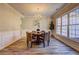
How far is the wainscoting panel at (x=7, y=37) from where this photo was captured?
503 centimetres

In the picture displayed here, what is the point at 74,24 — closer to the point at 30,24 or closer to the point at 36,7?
the point at 36,7

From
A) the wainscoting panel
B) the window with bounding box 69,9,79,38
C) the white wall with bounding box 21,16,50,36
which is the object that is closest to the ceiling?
the white wall with bounding box 21,16,50,36

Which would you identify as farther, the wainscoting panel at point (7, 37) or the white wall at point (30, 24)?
the white wall at point (30, 24)

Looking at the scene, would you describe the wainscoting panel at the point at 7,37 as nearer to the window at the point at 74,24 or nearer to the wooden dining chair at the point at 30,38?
the wooden dining chair at the point at 30,38

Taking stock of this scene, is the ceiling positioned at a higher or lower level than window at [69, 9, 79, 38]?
higher

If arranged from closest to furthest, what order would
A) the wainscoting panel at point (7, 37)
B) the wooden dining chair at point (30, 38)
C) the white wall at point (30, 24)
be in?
the wainscoting panel at point (7, 37)
the wooden dining chair at point (30, 38)
the white wall at point (30, 24)

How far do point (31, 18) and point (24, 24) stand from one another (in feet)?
2.04

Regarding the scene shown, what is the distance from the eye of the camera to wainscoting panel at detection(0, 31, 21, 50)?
503 cm

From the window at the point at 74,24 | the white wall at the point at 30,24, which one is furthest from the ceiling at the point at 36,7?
the window at the point at 74,24

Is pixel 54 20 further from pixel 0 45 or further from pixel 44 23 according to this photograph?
pixel 0 45

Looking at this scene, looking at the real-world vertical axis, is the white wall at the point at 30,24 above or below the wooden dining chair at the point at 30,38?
above

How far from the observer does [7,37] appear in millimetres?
5758

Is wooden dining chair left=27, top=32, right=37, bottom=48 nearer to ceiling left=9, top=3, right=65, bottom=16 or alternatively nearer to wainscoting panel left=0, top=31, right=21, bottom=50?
wainscoting panel left=0, top=31, right=21, bottom=50

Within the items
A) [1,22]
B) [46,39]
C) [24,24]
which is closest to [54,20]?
[24,24]
